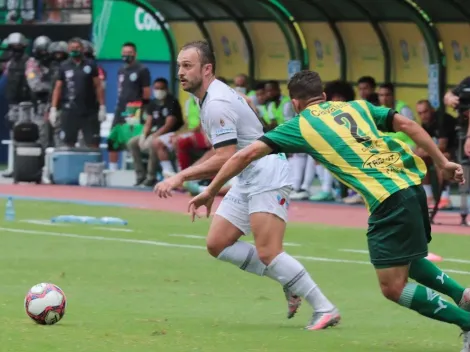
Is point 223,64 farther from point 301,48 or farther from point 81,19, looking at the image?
point 81,19

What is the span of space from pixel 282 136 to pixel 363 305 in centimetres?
287

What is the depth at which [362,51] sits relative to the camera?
24547 millimetres

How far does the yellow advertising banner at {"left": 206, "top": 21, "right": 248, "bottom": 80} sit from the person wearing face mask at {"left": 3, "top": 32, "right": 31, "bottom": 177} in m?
3.73

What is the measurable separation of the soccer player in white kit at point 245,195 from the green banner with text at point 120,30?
68.4 ft

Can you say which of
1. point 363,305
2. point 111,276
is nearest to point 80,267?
point 111,276

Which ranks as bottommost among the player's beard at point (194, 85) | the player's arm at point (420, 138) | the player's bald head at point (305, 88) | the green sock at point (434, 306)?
the green sock at point (434, 306)

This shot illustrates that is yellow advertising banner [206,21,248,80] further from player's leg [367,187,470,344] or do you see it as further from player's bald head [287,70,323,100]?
player's leg [367,187,470,344]

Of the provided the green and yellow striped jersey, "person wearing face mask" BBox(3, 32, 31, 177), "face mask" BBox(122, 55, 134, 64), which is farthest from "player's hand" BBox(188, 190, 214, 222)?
"person wearing face mask" BBox(3, 32, 31, 177)

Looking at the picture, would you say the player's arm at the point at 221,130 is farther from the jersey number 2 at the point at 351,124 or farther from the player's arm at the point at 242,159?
the jersey number 2 at the point at 351,124

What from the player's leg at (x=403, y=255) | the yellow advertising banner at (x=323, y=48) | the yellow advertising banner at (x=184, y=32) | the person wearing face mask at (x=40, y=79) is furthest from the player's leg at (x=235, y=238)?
the person wearing face mask at (x=40, y=79)

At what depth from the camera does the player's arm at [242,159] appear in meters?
8.79

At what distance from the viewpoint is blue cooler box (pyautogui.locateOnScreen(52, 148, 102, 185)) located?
84.1 ft

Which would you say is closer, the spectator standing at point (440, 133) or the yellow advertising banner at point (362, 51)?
the spectator standing at point (440, 133)

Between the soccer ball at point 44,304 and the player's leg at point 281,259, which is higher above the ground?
the player's leg at point 281,259
